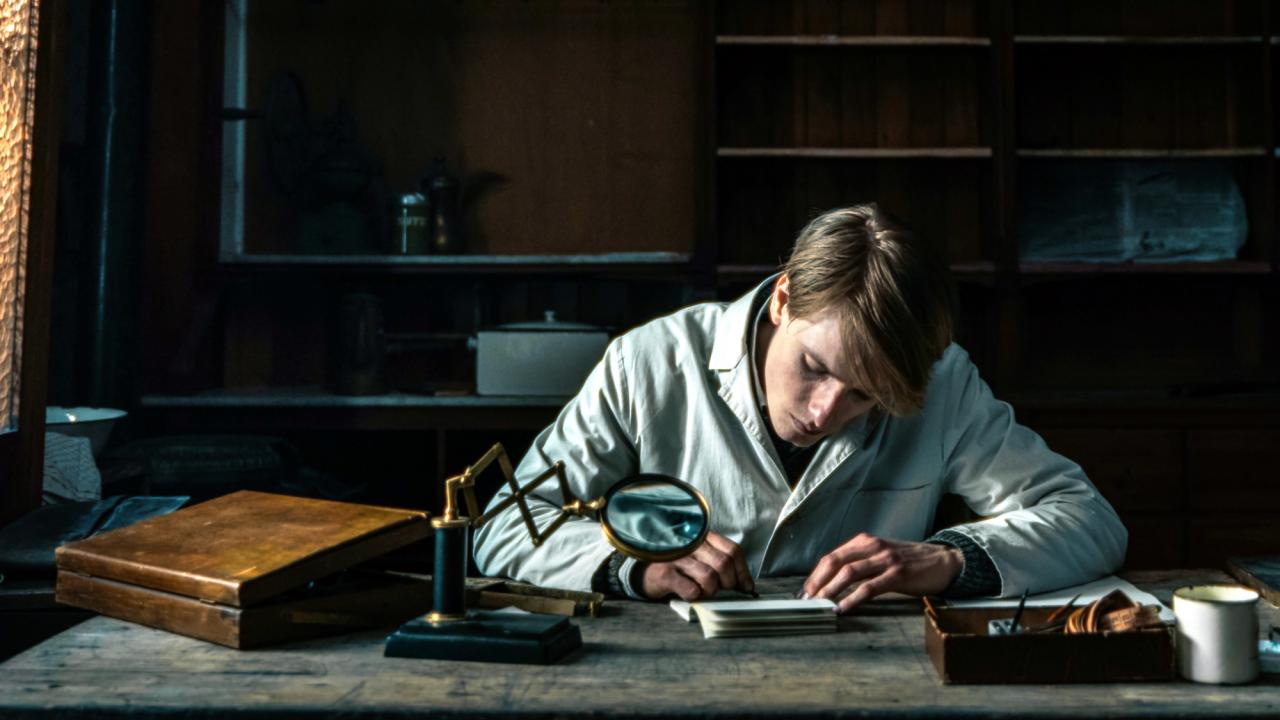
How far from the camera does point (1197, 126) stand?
377 cm

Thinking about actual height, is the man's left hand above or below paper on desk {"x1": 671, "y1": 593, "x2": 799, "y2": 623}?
above

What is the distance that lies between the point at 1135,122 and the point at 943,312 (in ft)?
8.86

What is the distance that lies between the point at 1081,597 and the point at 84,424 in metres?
1.90

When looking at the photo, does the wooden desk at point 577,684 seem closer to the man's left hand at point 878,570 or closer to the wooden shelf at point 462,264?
the man's left hand at point 878,570

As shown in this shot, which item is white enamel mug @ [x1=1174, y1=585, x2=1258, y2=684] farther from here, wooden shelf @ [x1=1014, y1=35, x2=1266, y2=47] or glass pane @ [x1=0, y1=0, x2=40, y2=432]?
wooden shelf @ [x1=1014, y1=35, x2=1266, y2=47]

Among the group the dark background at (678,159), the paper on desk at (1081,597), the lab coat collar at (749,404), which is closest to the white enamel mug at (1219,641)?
the paper on desk at (1081,597)

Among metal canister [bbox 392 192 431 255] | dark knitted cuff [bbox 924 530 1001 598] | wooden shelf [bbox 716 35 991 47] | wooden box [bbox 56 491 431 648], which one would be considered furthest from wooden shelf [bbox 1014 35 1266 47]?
wooden box [bbox 56 491 431 648]

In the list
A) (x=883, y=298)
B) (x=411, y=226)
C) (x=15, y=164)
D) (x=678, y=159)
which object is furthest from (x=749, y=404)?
(x=678, y=159)

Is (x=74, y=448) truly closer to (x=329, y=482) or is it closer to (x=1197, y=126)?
(x=329, y=482)

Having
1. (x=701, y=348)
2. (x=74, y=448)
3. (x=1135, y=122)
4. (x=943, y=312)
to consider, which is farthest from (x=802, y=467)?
(x=1135, y=122)

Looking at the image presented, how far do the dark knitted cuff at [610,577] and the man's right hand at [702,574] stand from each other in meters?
0.04

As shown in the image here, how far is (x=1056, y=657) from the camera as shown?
104 cm

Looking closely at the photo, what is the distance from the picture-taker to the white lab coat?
1.75 metres

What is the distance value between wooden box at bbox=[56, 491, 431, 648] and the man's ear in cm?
61
